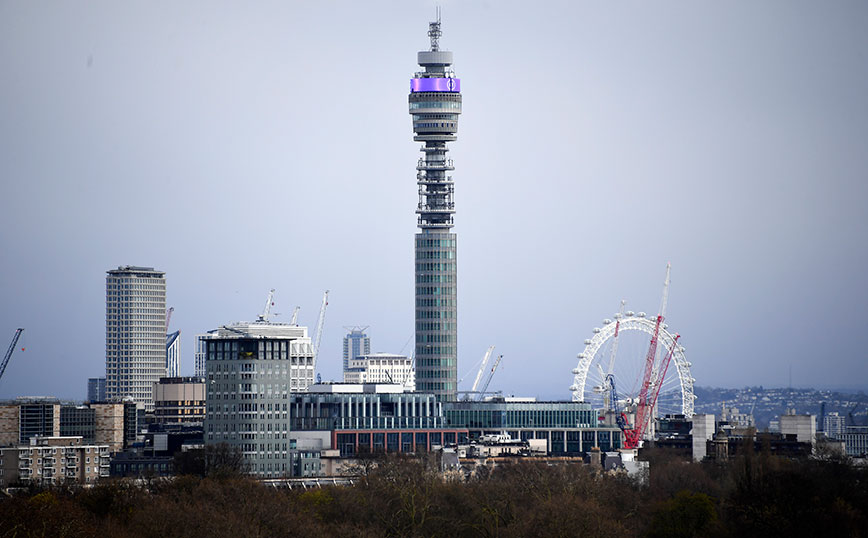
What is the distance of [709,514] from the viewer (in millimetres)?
150875

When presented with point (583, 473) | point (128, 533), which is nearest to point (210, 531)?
point (128, 533)

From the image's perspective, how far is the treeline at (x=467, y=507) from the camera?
130 m

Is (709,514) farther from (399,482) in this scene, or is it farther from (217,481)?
(217,481)

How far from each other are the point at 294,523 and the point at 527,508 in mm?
26521

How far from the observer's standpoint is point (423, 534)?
486ft

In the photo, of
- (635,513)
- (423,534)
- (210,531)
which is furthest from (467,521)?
(210,531)

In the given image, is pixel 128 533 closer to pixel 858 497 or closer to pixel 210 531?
pixel 210 531

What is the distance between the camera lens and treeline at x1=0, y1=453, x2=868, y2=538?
130 m

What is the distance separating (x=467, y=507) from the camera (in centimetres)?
15850

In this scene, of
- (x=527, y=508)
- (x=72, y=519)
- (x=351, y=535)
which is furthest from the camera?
(x=527, y=508)

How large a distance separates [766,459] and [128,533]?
7096 cm

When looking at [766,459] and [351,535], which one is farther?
[766,459]

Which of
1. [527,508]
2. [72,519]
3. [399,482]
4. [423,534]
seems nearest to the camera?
[72,519]

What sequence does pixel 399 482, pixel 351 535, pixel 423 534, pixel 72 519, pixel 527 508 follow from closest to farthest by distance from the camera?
pixel 72 519
pixel 351 535
pixel 423 534
pixel 527 508
pixel 399 482
